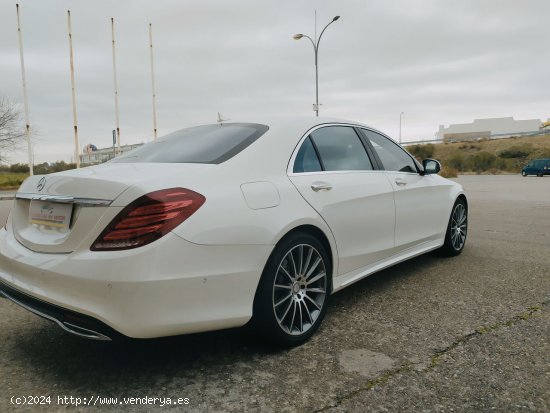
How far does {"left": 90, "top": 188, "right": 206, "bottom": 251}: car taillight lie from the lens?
2.19m

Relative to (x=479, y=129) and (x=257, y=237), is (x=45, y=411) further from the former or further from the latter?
(x=479, y=129)

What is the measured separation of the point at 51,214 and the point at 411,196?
9.68ft

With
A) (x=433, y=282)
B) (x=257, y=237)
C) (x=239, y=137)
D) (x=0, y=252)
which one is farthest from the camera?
(x=433, y=282)

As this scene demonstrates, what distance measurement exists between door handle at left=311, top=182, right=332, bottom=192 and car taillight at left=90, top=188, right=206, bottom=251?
41.2 inches

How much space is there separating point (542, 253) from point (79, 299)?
5.16 metres

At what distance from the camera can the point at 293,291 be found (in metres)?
2.82

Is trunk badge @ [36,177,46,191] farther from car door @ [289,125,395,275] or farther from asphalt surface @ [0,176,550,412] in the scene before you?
car door @ [289,125,395,275]

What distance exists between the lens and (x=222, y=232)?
237 centimetres

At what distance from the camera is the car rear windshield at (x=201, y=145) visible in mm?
2820

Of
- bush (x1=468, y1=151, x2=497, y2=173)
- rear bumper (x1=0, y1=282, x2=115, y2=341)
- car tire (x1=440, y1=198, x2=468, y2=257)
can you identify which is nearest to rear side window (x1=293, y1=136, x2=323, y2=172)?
rear bumper (x1=0, y1=282, x2=115, y2=341)

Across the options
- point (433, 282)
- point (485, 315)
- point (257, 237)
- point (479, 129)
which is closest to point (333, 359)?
point (257, 237)

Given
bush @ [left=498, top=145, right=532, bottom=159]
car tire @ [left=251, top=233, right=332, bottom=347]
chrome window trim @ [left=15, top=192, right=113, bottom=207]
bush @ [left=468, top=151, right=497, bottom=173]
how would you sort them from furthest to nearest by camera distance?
bush @ [left=498, top=145, right=532, bottom=159], bush @ [left=468, top=151, right=497, bottom=173], car tire @ [left=251, top=233, right=332, bottom=347], chrome window trim @ [left=15, top=192, right=113, bottom=207]

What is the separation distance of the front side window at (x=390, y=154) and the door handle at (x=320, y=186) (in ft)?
3.41

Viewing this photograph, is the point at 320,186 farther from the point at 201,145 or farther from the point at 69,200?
the point at 69,200
